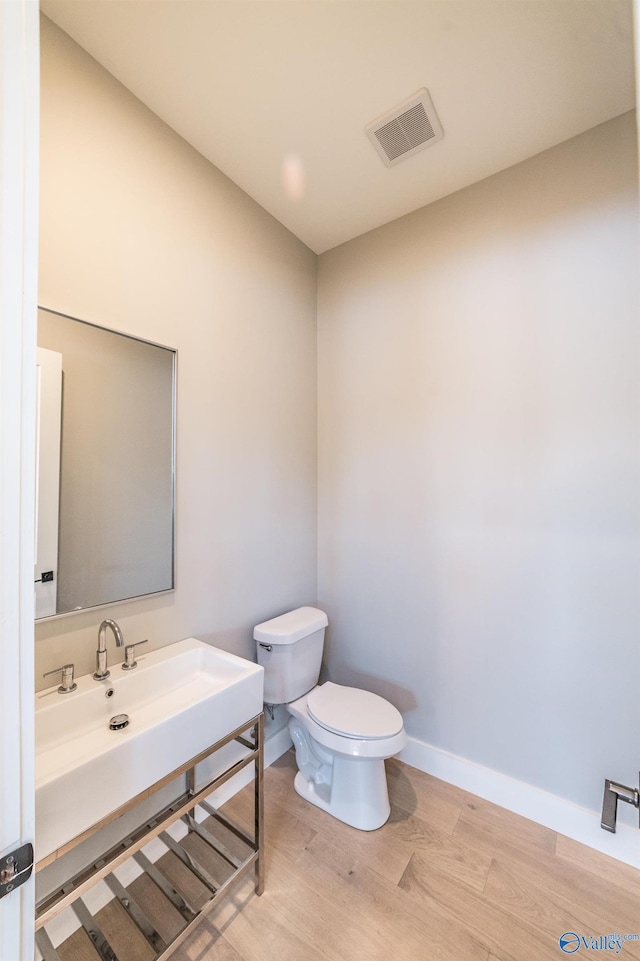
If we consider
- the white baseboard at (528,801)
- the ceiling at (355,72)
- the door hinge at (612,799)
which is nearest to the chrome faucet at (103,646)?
the white baseboard at (528,801)

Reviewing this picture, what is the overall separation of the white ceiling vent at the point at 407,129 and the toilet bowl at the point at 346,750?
2.39 metres

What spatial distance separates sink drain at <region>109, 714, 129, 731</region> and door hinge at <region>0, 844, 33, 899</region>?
2.13ft

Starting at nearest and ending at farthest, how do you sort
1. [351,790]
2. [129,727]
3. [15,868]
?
[15,868]
[129,727]
[351,790]

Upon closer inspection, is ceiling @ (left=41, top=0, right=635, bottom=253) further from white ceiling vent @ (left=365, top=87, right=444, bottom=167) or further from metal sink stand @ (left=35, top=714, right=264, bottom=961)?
metal sink stand @ (left=35, top=714, right=264, bottom=961)

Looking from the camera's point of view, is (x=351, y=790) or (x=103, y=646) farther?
(x=351, y=790)

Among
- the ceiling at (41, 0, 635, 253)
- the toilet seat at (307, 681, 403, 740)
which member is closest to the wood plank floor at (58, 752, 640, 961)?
the toilet seat at (307, 681, 403, 740)

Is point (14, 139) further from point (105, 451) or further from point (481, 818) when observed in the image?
point (481, 818)

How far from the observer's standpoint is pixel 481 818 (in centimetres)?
156

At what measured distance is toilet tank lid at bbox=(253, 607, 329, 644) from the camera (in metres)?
1.68

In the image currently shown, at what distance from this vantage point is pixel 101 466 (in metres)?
1.26

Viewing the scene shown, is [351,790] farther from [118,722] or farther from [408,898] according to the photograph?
[118,722]

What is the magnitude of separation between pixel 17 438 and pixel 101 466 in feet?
2.76

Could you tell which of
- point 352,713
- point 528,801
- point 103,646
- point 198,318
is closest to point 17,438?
point 103,646

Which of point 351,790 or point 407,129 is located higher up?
point 407,129
